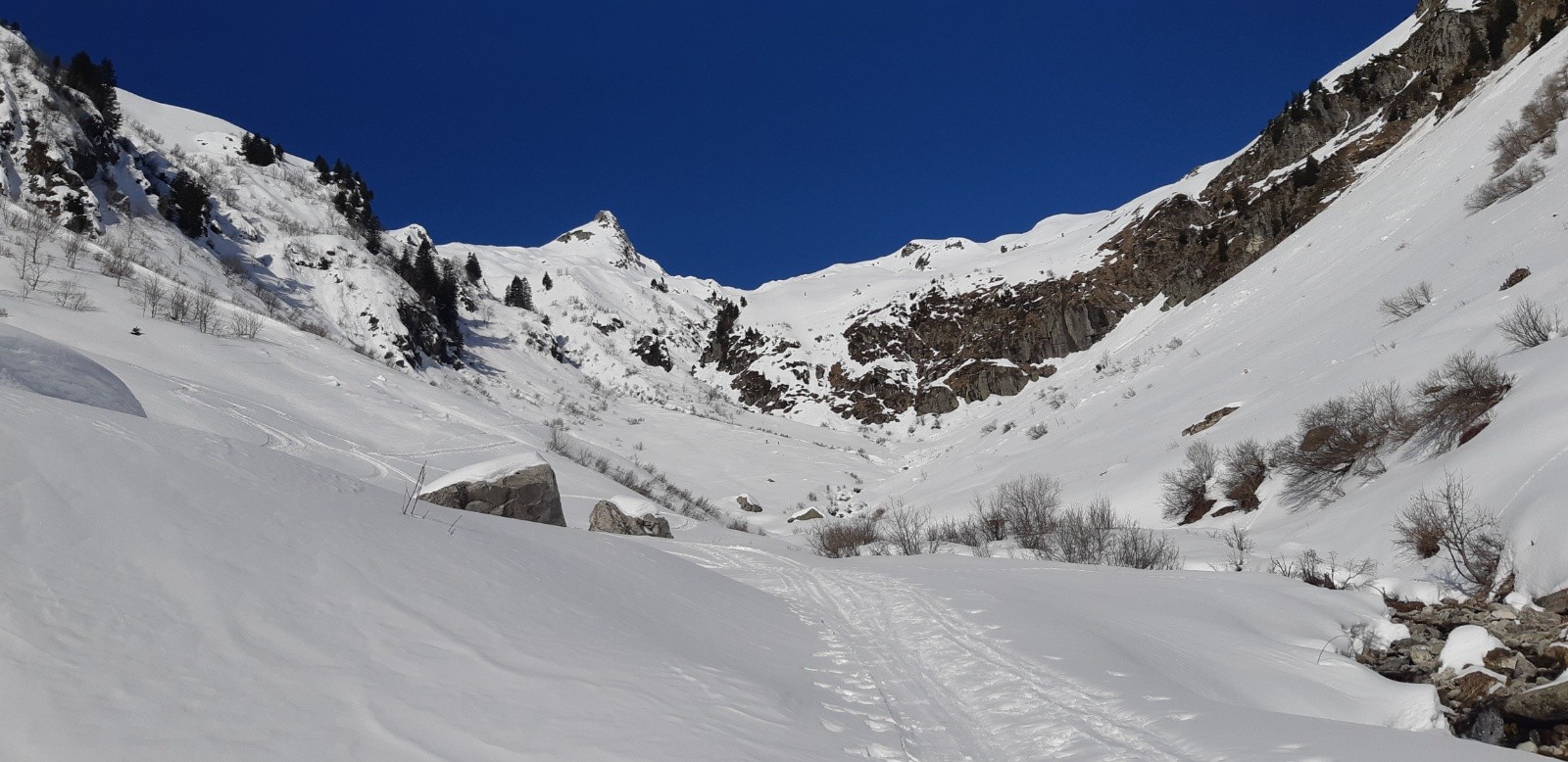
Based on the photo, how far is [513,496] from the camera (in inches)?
444

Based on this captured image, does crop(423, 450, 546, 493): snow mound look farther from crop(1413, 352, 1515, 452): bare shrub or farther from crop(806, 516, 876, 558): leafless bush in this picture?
crop(1413, 352, 1515, 452): bare shrub

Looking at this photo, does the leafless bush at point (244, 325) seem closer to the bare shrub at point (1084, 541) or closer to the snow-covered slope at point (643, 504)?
the snow-covered slope at point (643, 504)

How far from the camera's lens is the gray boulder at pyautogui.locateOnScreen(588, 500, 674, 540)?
43.3 feet

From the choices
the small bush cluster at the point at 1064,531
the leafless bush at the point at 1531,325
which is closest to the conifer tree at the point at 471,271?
the small bush cluster at the point at 1064,531

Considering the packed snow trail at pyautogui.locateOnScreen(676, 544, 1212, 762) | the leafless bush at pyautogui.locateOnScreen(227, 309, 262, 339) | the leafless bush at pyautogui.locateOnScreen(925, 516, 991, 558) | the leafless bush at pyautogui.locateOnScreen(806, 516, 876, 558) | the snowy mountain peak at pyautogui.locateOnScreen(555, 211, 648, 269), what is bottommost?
the leafless bush at pyautogui.locateOnScreen(806, 516, 876, 558)

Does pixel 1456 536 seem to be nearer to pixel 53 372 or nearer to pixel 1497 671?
pixel 1497 671

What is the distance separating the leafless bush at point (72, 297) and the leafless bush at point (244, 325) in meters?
2.73

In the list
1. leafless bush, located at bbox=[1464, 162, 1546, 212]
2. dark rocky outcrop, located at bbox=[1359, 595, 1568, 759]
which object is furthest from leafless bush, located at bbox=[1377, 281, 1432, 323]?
dark rocky outcrop, located at bbox=[1359, 595, 1568, 759]

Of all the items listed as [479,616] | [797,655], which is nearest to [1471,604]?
[797,655]

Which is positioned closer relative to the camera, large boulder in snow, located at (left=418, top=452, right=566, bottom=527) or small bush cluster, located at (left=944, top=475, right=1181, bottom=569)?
large boulder in snow, located at (left=418, top=452, right=566, bottom=527)

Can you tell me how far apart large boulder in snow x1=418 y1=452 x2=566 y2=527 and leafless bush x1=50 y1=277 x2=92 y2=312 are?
973 cm

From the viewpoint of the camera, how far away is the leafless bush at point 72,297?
47.2ft

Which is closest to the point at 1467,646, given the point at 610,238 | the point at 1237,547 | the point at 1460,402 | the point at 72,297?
the point at 1237,547

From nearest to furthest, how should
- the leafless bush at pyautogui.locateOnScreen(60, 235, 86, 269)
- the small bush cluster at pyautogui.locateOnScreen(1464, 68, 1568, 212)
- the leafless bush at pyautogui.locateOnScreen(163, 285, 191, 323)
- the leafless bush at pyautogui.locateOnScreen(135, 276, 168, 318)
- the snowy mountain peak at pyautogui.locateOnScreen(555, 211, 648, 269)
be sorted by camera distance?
the leafless bush at pyautogui.locateOnScreen(135, 276, 168, 318), the leafless bush at pyautogui.locateOnScreen(163, 285, 191, 323), the small bush cluster at pyautogui.locateOnScreen(1464, 68, 1568, 212), the leafless bush at pyautogui.locateOnScreen(60, 235, 86, 269), the snowy mountain peak at pyautogui.locateOnScreen(555, 211, 648, 269)
